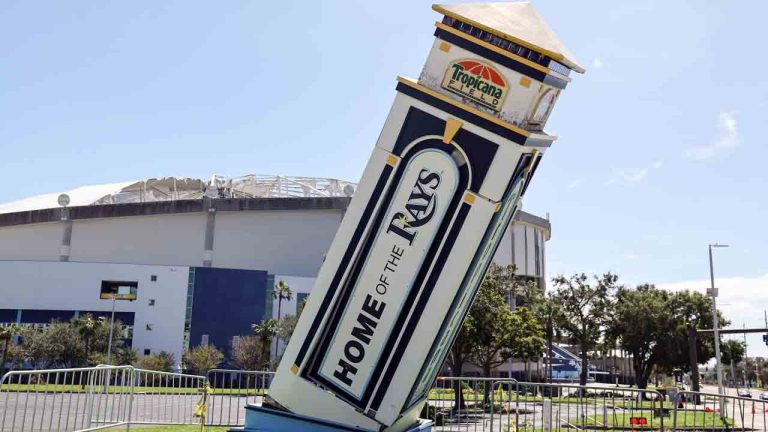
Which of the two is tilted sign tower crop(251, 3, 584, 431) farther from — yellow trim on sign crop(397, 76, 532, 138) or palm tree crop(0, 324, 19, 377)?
palm tree crop(0, 324, 19, 377)

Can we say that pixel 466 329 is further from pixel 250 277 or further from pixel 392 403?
pixel 250 277

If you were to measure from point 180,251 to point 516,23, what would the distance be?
7595cm

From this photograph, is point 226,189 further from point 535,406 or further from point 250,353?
point 535,406

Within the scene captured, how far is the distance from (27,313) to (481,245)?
66.8m

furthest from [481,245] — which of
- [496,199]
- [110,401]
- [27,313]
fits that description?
[27,313]

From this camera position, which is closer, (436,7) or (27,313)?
(436,7)

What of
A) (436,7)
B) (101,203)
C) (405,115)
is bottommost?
(405,115)

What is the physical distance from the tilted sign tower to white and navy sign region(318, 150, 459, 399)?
0.01m

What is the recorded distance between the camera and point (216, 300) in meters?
64.3

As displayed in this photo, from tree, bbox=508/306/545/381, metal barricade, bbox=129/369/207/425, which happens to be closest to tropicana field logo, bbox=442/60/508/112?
metal barricade, bbox=129/369/207/425

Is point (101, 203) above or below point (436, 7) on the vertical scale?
above

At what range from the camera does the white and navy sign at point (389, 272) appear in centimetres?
675

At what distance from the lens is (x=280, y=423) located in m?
6.86

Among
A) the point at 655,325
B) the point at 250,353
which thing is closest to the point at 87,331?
the point at 250,353
